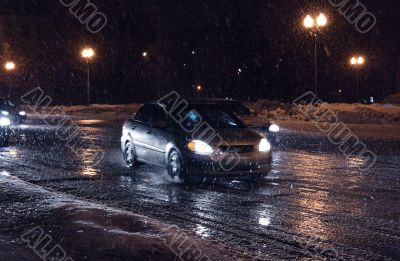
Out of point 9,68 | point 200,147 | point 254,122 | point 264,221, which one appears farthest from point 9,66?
point 264,221

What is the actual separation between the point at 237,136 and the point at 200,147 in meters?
0.76

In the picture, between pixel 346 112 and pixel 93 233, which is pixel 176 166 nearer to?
pixel 93 233

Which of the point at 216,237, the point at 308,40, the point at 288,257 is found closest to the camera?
the point at 288,257

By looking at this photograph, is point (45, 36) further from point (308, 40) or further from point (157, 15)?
point (308, 40)

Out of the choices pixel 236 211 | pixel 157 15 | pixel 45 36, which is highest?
pixel 157 15

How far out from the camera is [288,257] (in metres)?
6.43

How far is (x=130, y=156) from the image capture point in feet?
46.1

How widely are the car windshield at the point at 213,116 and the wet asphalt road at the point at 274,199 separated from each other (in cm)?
124

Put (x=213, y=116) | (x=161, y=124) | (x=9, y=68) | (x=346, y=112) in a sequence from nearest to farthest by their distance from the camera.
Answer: (x=161, y=124) < (x=213, y=116) < (x=346, y=112) < (x=9, y=68)

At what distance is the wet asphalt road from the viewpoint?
7.12 meters

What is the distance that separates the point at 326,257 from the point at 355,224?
1.76 metres

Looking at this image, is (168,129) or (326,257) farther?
(168,129)

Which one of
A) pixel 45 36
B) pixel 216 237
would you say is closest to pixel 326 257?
pixel 216 237

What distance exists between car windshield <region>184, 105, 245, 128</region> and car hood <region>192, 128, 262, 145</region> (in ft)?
1.33
